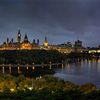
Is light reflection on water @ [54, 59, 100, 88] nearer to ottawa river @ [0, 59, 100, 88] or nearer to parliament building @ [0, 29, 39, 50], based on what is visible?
ottawa river @ [0, 59, 100, 88]

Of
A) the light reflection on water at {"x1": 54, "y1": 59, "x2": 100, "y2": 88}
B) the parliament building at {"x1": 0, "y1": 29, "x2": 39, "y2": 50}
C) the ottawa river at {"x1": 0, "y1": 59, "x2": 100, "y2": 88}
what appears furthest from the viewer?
the parliament building at {"x1": 0, "y1": 29, "x2": 39, "y2": 50}

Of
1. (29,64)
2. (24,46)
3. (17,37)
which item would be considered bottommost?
(29,64)

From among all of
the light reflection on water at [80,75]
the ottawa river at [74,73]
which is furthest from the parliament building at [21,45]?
the light reflection on water at [80,75]

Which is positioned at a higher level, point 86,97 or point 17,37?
point 17,37

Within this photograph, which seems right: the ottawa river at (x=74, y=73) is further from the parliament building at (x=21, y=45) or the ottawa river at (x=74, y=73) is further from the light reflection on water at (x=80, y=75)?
the parliament building at (x=21, y=45)

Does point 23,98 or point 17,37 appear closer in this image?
point 23,98

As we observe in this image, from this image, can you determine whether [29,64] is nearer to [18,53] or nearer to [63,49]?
[18,53]

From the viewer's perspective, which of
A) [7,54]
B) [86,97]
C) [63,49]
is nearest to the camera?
[86,97]

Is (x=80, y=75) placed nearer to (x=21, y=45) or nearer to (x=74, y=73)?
(x=74, y=73)

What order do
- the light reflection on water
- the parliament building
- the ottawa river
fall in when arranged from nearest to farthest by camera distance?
the light reflection on water → the ottawa river → the parliament building

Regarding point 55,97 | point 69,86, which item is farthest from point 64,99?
point 69,86

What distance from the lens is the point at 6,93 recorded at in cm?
1311

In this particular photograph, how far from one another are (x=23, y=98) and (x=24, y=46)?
95140 millimetres

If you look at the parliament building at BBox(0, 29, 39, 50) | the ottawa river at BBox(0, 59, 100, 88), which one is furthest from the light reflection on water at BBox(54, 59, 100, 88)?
the parliament building at BBox(0, 29, 39, 50)
